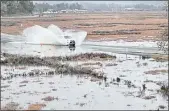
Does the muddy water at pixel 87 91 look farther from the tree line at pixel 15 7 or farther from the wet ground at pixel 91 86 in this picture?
the tree line at pixel 15 7

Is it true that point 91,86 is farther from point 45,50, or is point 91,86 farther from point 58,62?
point 45,50

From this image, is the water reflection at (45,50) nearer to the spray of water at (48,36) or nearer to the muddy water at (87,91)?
the spray of water at (48,36)

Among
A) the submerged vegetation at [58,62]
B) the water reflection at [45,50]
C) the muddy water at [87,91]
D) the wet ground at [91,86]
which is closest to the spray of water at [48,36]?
the water reflection at [45,50]

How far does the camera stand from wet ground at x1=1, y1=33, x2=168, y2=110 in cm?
2611

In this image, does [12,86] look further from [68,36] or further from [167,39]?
[68,36]

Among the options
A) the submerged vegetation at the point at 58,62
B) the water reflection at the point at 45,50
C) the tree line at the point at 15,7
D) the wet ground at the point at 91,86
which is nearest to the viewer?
the wet ground at the point at 91,86

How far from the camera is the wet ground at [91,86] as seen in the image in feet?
85.7

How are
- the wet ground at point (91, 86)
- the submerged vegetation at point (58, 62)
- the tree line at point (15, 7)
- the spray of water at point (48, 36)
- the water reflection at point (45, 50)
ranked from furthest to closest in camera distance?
the tree line at point (15, 7) → the spray of water at point (48, 36) → the water reflection at point (45, 50) → the submerged vegetation at point (58, 62) → the wet ground at point (91, 86)

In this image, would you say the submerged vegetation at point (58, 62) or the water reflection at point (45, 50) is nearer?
A: the submerged vegetation at point (58, 62)

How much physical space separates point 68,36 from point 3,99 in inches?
1364

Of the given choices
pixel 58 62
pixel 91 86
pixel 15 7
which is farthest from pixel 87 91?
pixel 15 7

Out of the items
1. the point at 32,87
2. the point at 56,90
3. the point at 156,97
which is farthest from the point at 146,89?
the point at 32,87

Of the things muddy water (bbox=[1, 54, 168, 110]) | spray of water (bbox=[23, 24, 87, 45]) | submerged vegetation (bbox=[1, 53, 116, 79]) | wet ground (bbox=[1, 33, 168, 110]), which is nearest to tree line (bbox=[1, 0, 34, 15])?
spray of water (bbox=[23, 24, 87, 45])

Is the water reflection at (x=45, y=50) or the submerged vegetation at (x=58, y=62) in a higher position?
the submerged vegetation at (x=58, y=62)
